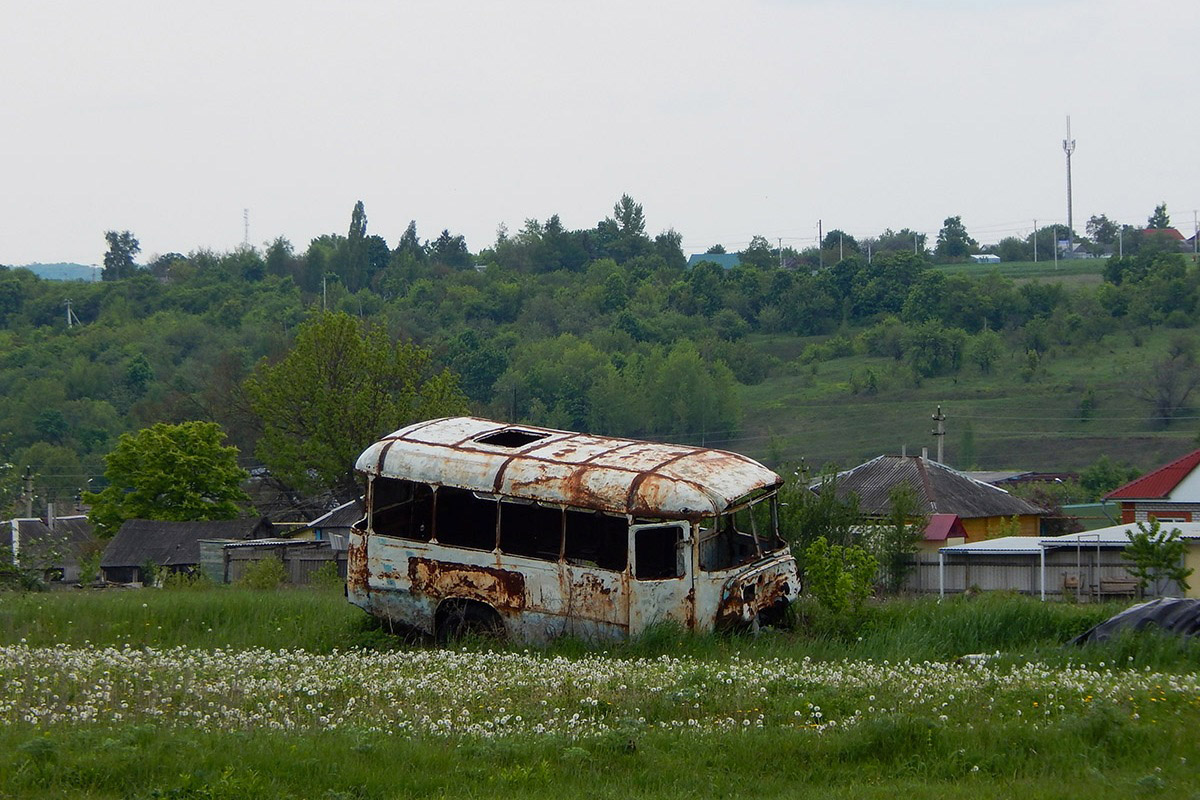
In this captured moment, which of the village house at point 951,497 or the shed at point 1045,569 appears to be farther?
the village house at point 951,497

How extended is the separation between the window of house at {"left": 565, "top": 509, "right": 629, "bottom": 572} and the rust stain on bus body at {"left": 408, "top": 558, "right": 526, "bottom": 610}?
826 millimetres

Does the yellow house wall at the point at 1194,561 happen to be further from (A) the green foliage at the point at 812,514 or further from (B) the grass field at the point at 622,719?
(B) the grass field at the point at 622,719

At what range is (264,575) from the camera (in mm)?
28203

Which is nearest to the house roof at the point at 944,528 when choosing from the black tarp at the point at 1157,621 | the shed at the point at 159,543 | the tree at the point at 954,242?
the shed at the point at 159,543

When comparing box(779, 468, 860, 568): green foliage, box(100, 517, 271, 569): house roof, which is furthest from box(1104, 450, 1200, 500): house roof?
box(100, 517, 271, 569): house roof

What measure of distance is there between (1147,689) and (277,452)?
5271cm

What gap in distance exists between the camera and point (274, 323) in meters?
143

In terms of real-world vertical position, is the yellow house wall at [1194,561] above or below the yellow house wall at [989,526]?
above

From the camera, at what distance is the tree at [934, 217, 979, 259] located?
183625mm

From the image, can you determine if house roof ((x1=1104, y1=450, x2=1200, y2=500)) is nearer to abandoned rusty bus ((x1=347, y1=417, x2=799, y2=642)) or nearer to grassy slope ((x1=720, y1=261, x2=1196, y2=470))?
abandoned rusty bus ((x1=347, y1=417, x2=799, y2=642))

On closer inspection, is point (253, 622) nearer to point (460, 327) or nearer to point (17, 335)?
point (460, 327)

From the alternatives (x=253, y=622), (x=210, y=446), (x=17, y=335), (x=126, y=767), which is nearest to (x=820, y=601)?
(x=253, y=622)

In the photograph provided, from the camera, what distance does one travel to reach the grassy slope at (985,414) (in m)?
89.2

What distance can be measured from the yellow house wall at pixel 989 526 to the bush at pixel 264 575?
29.9 meters
